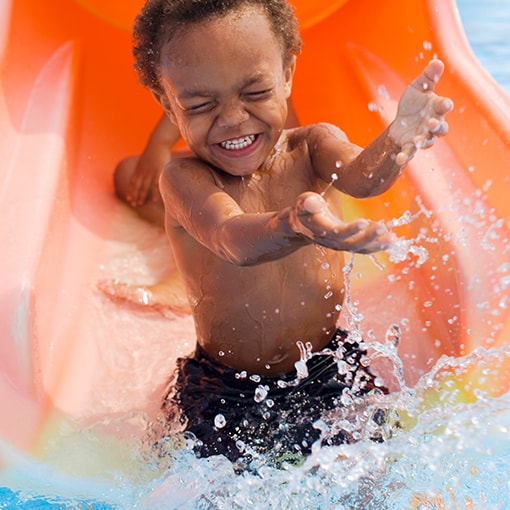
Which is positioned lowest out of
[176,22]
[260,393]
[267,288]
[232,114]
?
[260,393]

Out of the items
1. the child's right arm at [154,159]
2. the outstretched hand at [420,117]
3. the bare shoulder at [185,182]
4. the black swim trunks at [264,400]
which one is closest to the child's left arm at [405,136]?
the outstretched hand at [420,117]

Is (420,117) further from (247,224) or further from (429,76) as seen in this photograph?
(247,224)

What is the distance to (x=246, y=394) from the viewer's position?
138cm

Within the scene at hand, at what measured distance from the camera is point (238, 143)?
4.09ft

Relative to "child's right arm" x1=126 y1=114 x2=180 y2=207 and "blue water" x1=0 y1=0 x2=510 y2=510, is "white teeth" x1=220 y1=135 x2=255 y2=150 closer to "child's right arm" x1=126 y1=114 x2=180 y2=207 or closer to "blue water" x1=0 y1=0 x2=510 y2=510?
"blue water" x1=0 y1=0 x2=510 y2=510

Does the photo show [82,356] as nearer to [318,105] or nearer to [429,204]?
[429,204]

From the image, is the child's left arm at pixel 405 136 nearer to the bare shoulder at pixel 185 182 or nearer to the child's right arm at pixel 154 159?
the bare shoulder at pixel 185 182

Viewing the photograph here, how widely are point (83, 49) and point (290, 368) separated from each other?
1.22 metres

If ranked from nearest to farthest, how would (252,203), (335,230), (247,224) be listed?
(335,230)
(247,224)
(252,203)


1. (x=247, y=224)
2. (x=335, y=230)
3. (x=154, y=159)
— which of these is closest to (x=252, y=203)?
(x=247, y=224)

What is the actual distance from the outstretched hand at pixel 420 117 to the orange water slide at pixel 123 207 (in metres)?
0.39

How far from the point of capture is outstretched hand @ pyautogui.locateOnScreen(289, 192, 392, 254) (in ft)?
2.89

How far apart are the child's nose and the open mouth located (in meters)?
0.04

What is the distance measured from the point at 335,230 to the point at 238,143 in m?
0.40
